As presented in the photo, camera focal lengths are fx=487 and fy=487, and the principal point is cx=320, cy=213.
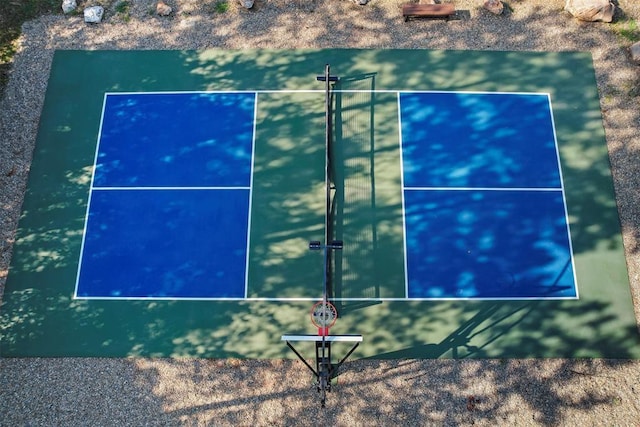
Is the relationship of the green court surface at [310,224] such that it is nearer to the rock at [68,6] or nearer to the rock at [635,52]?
the rock at [635,52]

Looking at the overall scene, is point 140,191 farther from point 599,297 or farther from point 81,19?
point 599,297

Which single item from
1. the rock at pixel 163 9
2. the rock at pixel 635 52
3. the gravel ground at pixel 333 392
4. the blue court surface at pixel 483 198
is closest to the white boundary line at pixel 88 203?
the gravel ground at pixel 333 392

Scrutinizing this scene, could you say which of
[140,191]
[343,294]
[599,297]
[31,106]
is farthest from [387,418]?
[31,106]

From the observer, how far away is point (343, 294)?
415 inches

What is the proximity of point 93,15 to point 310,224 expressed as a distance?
842cm

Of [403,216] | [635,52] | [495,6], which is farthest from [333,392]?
[635,52]

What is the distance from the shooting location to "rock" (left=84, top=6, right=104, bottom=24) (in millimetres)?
13156

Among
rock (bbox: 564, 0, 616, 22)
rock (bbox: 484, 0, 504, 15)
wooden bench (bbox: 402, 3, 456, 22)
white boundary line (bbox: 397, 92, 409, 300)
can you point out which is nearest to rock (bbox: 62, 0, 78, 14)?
wooden bench (bbox: 402, 3, 456, 22)

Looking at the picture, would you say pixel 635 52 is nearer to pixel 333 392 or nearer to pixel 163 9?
pixel 333 392

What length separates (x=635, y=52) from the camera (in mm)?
12461

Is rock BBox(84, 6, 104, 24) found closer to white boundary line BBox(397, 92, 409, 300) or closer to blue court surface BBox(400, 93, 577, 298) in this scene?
white boundary line BBox(397, 92, 409, 300)

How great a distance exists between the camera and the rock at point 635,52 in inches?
489

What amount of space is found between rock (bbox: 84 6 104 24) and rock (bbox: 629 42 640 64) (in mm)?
14068

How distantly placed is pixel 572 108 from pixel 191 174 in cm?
945
